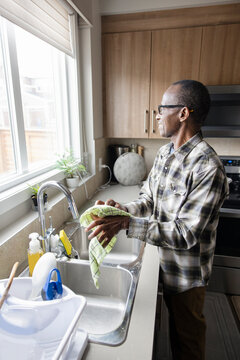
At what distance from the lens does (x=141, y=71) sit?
185 cm

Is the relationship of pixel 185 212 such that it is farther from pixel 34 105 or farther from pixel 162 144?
pixel 162 144

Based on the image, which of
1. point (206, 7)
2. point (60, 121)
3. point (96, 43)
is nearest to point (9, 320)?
point (60, 121)

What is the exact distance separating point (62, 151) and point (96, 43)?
0.89 m

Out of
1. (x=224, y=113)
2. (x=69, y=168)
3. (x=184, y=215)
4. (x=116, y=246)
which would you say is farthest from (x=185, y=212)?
(x=224, y=113)

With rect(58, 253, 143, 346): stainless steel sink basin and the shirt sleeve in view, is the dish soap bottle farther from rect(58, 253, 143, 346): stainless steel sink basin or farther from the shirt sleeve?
the shirt sleeve

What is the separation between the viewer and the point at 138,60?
1833mm

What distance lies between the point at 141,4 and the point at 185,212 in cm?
172

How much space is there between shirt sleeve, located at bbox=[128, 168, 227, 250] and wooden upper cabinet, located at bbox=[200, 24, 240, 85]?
1.28 meters

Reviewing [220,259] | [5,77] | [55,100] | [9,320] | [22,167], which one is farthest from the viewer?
[220,259]

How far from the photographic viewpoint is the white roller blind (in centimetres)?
94

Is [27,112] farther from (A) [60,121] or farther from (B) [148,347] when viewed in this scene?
(B) [148,347]

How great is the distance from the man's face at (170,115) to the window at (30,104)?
0.72 metres

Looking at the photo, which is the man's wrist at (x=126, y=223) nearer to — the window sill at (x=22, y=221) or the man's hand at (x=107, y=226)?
the man's hand at (x=107, y=226)

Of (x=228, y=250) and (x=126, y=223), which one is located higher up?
(x=126, y=223)
